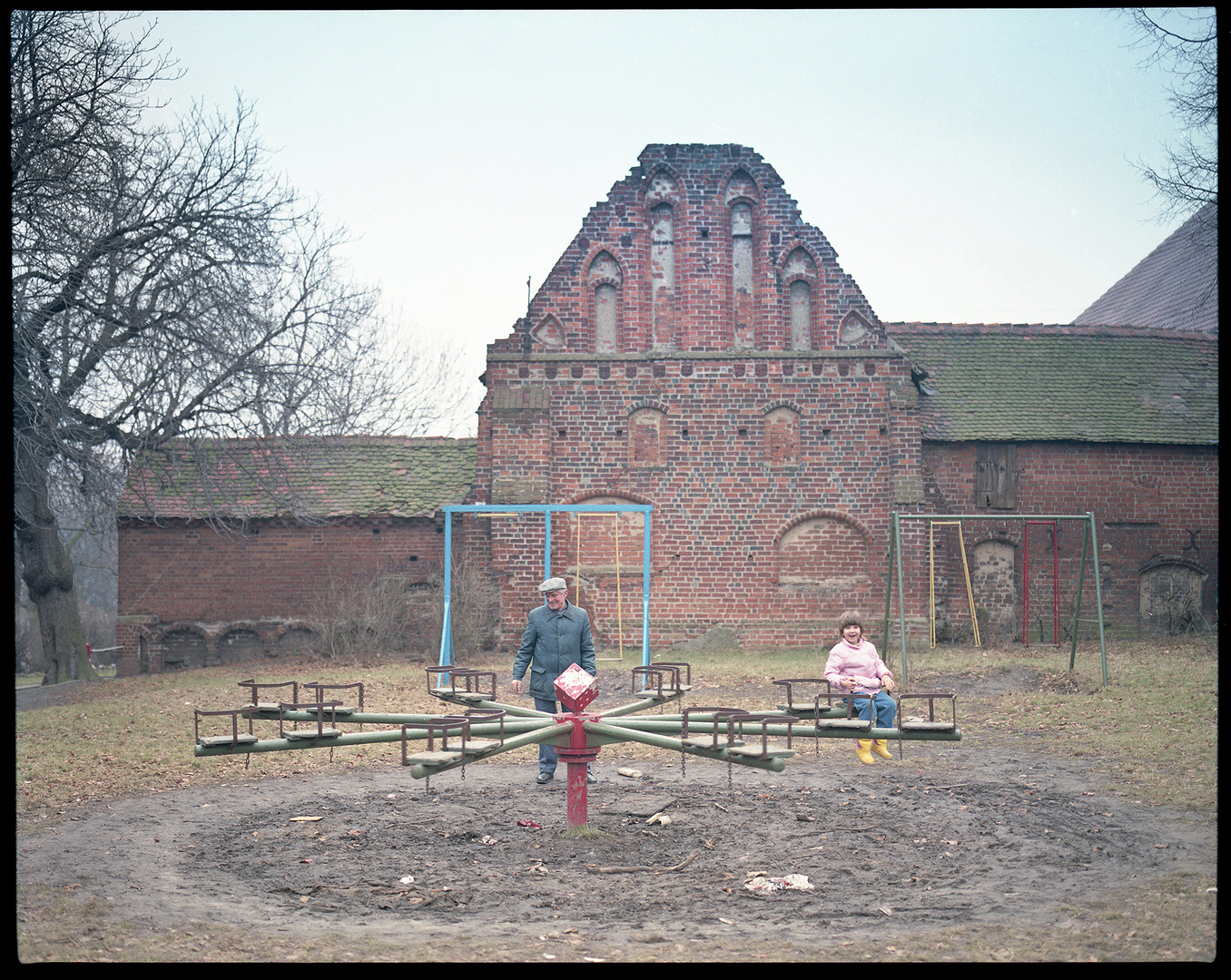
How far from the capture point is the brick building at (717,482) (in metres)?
19.0

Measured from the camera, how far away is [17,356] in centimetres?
1273

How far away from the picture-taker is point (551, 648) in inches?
336

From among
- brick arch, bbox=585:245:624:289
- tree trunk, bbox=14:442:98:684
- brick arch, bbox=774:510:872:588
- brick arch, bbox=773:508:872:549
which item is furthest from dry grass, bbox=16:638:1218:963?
brick arch, bbox=585:245:624:289

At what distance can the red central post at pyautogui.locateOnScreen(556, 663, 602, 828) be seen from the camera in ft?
22.1

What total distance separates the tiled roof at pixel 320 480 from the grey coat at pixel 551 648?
10.4 meters

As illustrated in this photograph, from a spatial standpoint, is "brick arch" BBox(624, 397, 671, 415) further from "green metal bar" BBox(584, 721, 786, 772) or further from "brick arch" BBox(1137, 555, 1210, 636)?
"green metal bar" BBox(584, 721, 786, 772)

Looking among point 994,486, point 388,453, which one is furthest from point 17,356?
point 994,486

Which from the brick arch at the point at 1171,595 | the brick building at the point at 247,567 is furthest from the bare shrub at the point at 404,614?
the brick arch at the point at 1171,595

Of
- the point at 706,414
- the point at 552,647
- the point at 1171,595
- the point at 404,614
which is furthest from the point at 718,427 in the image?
the point at 552,647

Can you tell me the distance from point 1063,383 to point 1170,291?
8.48 m

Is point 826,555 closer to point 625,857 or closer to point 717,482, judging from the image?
point 717,482

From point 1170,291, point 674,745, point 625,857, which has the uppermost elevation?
point 1170,291

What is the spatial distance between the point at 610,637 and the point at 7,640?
15.1 m

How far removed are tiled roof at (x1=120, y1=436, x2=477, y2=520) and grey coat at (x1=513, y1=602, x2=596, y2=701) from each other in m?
10.4
